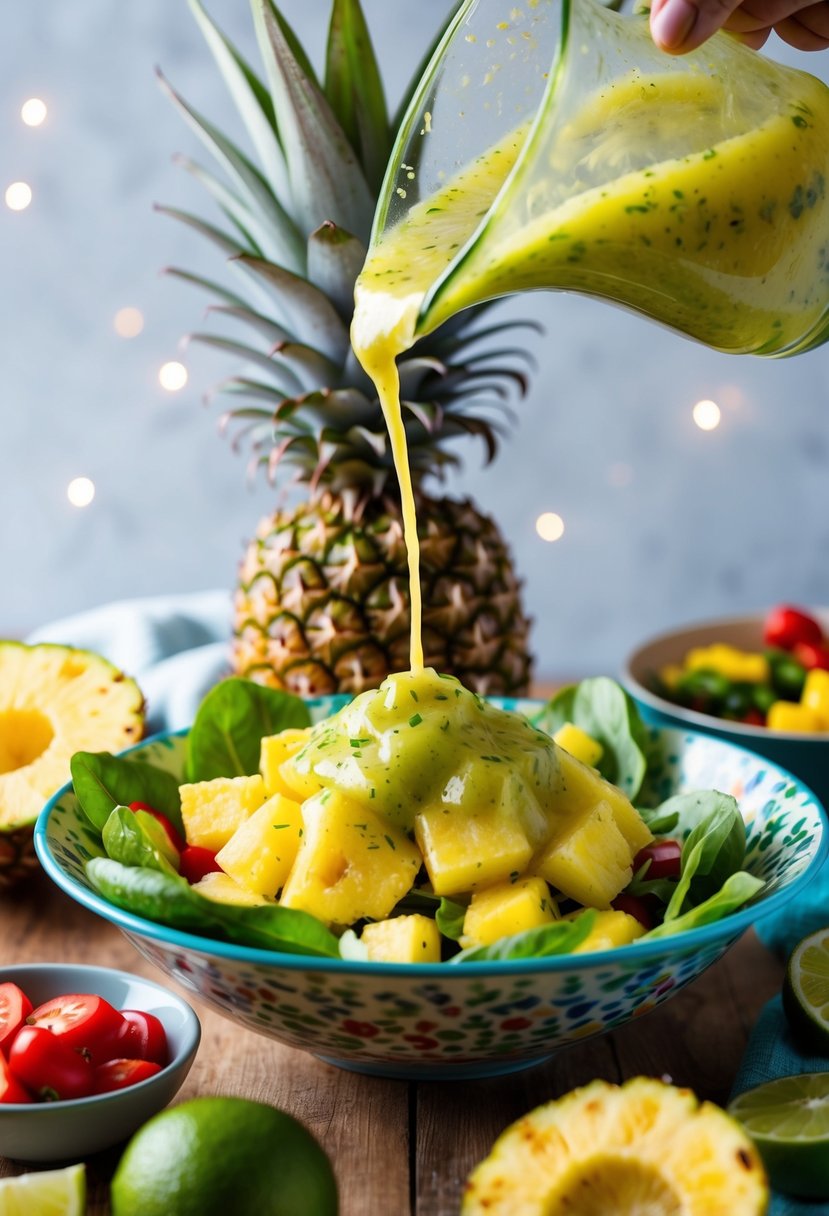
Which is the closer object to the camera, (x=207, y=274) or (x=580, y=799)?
(x=580, y=799)

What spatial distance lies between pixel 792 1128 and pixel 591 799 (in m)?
0.46

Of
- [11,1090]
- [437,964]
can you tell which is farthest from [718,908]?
[11,1090]

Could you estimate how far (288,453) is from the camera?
2475mm

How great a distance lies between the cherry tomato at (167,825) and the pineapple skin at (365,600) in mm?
685

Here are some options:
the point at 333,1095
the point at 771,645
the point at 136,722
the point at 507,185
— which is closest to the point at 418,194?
the point at 507,185

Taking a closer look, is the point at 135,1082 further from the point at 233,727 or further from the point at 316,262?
the point at 316,262

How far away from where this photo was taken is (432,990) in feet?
4.00

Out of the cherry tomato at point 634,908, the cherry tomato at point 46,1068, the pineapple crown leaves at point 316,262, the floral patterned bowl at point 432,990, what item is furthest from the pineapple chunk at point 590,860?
the pineapple crown leaves at point 316,262

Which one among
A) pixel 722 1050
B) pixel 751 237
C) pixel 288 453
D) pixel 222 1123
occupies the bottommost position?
pixel 722 1050

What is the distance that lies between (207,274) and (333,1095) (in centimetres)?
336

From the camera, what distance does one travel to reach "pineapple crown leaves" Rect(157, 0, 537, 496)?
7.06 feet

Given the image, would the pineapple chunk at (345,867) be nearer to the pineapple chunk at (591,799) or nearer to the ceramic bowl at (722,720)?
the pineapple chunk at (591,799)

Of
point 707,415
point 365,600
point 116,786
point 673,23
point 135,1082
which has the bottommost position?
point 135,1082

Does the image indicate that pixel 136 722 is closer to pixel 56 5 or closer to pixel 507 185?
pixel 507 185
